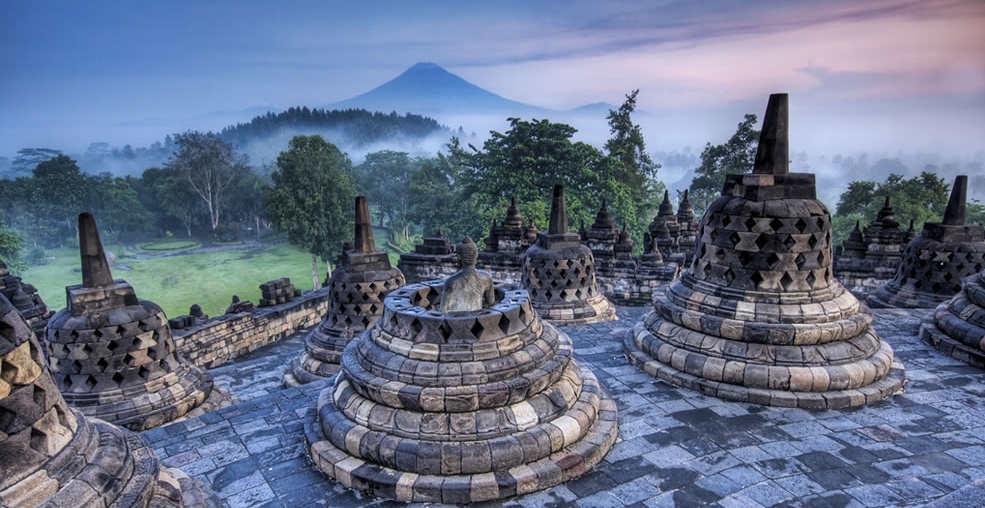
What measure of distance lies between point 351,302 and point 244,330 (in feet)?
17.1

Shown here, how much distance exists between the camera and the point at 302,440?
561 cm

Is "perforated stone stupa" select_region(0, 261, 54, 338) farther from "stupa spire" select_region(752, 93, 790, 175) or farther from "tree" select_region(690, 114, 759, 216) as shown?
"tree" select_region(690, 114, 759, 216)

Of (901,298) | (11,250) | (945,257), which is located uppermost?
(945,257)

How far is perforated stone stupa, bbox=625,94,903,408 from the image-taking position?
6.39 metres

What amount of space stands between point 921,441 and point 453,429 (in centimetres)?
507

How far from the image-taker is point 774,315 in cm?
670

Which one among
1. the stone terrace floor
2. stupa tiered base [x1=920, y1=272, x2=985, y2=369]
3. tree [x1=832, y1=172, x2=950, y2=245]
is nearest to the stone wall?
the stone terrace floor

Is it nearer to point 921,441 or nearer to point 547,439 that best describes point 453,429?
point 547,439

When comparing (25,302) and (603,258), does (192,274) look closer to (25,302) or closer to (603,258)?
(25,302)

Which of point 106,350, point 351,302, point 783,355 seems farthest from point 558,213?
point 106,350

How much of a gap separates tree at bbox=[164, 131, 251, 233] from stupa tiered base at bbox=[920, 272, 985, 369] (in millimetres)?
48595

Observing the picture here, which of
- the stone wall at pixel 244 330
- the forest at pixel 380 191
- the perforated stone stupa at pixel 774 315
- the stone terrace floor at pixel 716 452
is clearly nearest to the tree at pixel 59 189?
the forest at pixel 380 191

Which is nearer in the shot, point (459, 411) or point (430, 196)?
point (459, 411)

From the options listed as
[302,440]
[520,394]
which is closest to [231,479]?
A: [302,440]
